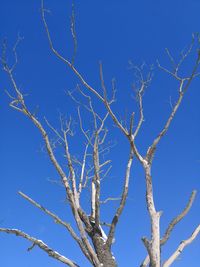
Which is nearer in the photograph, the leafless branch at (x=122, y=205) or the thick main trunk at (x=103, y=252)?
the thick main trunk at (x=103, y=252)

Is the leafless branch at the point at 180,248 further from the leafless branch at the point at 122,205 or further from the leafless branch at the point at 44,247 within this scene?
the leafless branch at the point at 44,247

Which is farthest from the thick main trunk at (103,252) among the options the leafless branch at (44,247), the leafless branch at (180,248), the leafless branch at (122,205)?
the leafless branch at (180,248)

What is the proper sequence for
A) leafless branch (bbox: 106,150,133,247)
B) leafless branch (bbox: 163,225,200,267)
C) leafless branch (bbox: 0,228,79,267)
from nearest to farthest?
leafless branch (bbox: 163,225,200,267) < leafless branch (bbox: 0,228,79,267) < leafless branch (bbox: 106,150,133,247)

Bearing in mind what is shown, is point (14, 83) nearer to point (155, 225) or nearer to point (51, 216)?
point (51, 216)

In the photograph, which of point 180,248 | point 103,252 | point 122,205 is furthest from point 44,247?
point 180,248

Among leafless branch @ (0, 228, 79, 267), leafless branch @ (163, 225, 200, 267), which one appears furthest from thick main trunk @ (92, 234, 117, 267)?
leafless branch @ (163, 225, 200, 267)

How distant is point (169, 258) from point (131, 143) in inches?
69.3

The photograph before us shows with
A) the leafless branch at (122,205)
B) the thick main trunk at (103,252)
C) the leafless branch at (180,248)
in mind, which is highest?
the leafless branch at (122,205)

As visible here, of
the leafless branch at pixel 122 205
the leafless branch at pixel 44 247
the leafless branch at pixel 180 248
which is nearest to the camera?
the leafless branch at pixel 180 248

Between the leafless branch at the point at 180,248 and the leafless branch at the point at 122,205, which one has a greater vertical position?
the leafless branch at the point at 122,205

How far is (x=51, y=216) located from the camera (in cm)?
682

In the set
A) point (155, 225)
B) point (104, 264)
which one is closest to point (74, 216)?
point (104, 264)

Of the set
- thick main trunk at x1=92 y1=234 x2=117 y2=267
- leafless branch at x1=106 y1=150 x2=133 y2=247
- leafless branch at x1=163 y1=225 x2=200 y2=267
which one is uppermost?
leafless branch at x1=106 y1=150 x2=133 y2=247

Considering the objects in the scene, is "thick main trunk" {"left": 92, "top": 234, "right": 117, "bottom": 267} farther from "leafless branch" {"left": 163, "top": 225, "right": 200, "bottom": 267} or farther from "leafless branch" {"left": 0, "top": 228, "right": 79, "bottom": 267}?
"leafless branch" {"left": 163, "top": 225, "right": 200, "bottom": 267}
